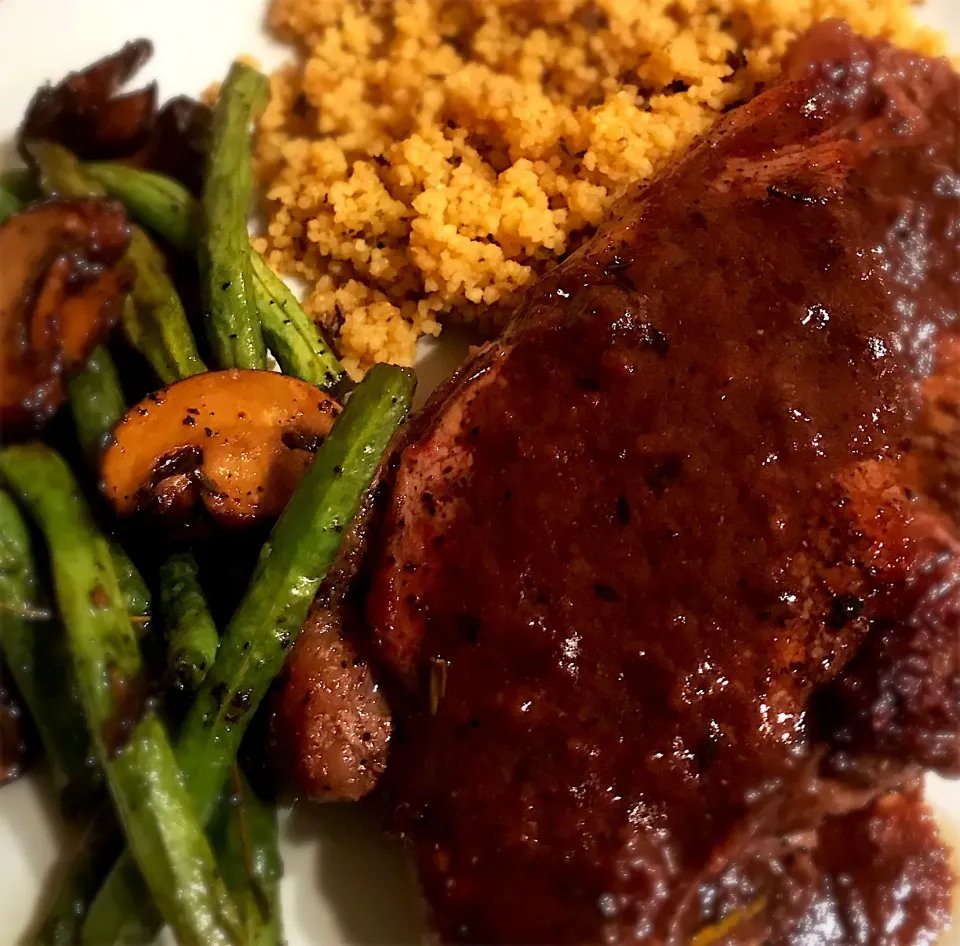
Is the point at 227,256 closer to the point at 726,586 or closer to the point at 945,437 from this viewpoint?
the point at 726,586

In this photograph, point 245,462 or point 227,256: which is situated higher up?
point 227,256

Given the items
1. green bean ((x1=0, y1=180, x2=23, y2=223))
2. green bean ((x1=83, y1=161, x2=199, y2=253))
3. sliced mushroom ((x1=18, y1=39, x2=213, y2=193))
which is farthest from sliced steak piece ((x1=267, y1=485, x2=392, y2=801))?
sliced mushroom ((x1=18, y1=39, x2=213, y2=193))

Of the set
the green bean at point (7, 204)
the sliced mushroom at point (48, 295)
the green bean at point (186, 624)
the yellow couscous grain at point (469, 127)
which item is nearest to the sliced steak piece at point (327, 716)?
the green bean at point (186, 624)

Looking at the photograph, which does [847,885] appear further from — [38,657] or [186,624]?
[38,657]

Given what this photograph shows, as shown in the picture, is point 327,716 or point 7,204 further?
point 7,204

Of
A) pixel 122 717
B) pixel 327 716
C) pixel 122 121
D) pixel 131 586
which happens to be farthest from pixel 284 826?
pixel 122 121

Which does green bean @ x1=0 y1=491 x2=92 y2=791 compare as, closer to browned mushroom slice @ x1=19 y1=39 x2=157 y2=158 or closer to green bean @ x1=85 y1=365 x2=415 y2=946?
green bean @ x1=85 y1=365 x2=415 y2=946

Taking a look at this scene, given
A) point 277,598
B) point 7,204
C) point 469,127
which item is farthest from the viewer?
point 469,127

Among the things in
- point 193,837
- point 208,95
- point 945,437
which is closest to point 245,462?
point 193,837

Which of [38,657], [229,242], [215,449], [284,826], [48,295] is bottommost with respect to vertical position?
[284,826]
